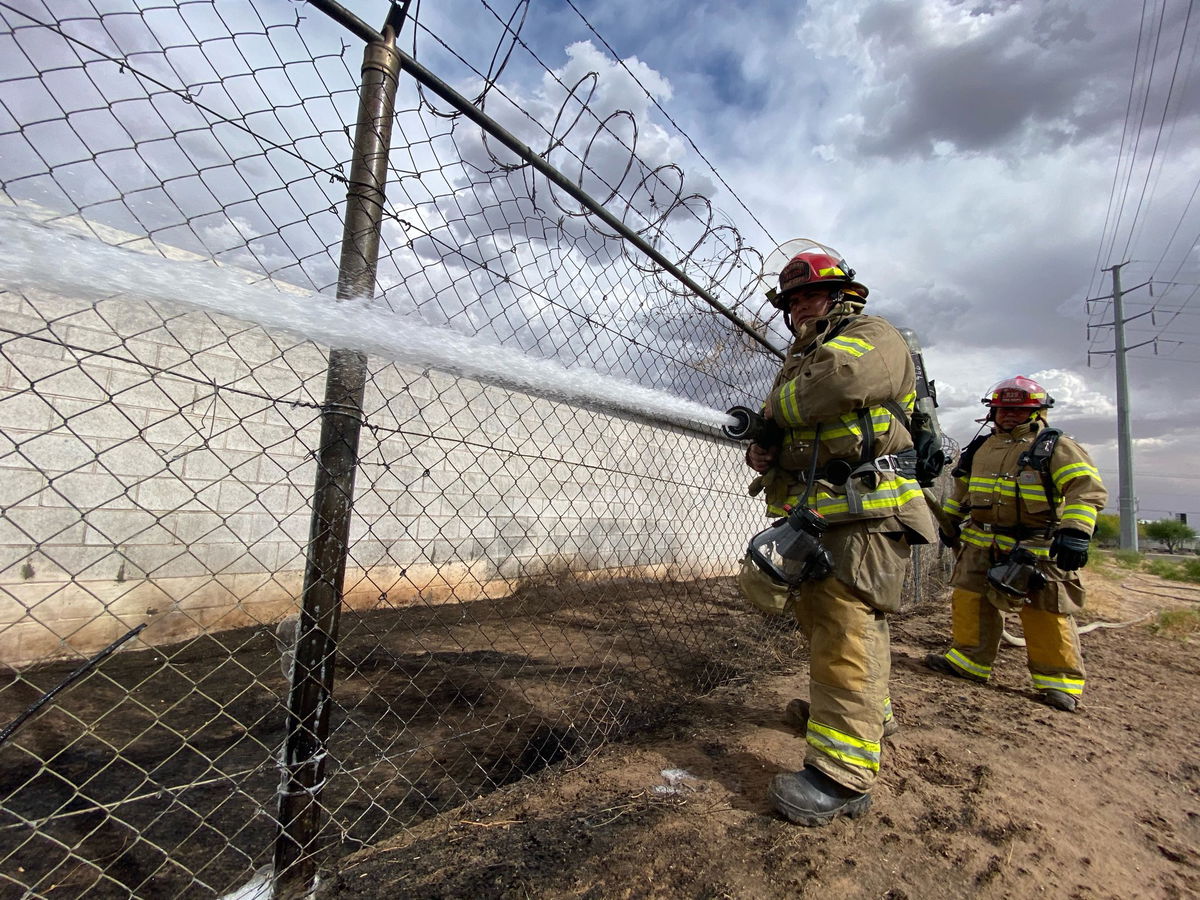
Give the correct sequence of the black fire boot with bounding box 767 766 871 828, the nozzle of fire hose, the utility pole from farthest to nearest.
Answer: the utility pole → the nozzle of fire hose → the black fire boot with bounding box 767 766 871 828

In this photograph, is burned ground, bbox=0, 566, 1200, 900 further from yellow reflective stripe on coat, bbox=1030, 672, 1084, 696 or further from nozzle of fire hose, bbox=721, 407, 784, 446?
nozzle of fire hose, bbox=721, 407, 784, 446

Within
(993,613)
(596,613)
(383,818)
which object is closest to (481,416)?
(596,613)

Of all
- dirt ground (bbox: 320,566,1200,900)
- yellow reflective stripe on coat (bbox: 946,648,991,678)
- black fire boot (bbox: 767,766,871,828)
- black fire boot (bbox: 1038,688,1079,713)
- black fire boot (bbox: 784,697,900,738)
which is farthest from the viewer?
yellow reflective stripe on coat (bbox: 946,648,991,678)

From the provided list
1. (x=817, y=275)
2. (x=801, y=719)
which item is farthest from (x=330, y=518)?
(x=801, y=719)

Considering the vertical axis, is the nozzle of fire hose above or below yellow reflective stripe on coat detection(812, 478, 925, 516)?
above

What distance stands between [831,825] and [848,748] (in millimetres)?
248

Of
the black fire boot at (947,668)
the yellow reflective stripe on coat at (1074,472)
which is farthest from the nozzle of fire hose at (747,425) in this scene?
the black fire boot at (947,668)

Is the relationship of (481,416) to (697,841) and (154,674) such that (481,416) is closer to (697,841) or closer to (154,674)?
(154,674)

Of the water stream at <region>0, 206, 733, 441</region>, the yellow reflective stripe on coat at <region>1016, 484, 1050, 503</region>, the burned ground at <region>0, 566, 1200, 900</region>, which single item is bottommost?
the burned ground at <region>0, 566, 1200, 900</region>

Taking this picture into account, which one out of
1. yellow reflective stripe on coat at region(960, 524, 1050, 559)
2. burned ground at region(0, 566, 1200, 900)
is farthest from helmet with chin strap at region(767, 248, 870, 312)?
yellow reflective stripe on coat at region(960, 524, 1050, 559)

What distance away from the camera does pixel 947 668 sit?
150 inches

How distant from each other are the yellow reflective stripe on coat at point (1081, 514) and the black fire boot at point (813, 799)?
94.7 inches

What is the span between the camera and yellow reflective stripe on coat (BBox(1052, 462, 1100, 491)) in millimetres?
3377

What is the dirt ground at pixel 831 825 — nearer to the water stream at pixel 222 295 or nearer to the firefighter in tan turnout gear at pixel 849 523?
the firefighter in tan turnout gear at pixel 849 523
